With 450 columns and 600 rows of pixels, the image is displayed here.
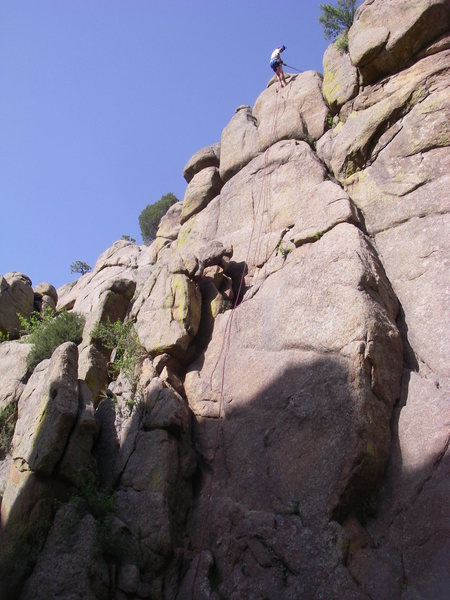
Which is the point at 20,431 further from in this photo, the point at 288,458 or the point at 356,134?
the point at 356,134

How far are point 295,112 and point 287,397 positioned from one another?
10326 millimetres

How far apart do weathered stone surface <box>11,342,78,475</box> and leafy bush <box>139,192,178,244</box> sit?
76.4 feet

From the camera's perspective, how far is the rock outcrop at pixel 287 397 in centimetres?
721

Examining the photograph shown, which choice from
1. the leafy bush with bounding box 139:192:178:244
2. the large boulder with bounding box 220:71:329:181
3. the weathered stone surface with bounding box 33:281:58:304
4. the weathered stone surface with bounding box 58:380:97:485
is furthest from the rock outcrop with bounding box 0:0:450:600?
the leafy bush with bounding box 139:192:178:244

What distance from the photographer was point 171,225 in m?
19.5

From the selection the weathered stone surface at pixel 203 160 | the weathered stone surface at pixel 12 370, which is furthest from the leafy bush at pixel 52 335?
the weathered stone surface at pixel 203 160

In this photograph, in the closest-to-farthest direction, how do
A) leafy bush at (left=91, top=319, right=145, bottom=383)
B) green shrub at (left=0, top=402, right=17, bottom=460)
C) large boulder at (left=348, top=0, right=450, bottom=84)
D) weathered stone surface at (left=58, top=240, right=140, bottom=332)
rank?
green shrub at (left=0, top=402, right=17, bottom=460), leafy bush at (left=91, top=319, right=145, bottom=383), large boulder at (left=348, top=0, right=450, bottom=84), weathered stone surface at (left=58, top=240, right=140, bottom=332)

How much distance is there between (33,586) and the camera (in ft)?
24.9

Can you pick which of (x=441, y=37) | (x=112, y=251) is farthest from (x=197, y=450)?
(x=112, y=251)

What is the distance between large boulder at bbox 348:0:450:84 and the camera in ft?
38.8

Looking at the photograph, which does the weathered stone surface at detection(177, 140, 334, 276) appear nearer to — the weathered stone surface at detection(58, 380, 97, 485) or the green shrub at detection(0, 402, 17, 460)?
the weathered stone surface at detection(58, 380, 97, 485)

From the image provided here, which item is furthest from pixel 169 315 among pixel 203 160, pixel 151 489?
pixel 203 160

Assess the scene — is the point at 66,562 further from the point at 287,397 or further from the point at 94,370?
the point at 94,370

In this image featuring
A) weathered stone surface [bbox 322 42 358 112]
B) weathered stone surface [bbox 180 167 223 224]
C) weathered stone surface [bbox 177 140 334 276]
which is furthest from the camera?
weathered stone surface [bbox 180 167 223 224]
